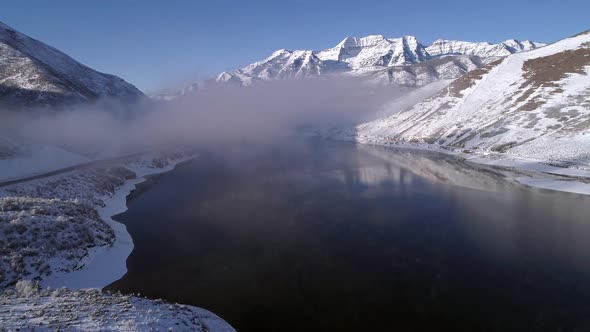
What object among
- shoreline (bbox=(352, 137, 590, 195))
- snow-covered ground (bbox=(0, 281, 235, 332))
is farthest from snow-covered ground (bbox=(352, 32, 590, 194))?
snow-covered ground (bbox=(0, 281, 235, 332))

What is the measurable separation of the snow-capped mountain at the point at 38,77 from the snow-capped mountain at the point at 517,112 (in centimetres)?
12679

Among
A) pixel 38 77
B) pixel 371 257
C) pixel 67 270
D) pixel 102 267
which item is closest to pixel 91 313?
pixel 67 270

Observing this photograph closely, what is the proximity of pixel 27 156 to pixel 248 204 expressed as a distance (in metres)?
48.6

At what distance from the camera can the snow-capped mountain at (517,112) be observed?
2931 inches

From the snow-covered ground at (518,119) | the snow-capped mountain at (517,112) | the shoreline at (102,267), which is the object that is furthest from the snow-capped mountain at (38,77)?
the snow-capped mountain at (517,112)

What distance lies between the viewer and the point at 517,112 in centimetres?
9675

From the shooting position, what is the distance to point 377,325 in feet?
58.5

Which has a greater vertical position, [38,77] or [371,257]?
[38,77]

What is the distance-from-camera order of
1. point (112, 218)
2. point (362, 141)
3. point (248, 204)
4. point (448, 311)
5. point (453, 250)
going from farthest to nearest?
point (362, 141), point (248, 204), point (112, 218), point (453, 250), point (448, 311)

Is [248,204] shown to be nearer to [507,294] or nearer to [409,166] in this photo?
[507,294]

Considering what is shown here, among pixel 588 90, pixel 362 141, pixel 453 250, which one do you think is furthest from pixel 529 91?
pixel 453 250

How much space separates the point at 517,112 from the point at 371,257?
96075 mm

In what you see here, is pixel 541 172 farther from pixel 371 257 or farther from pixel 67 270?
pixel 67 270

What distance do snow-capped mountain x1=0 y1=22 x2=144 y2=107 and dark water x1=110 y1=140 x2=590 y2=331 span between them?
99.8 metres
